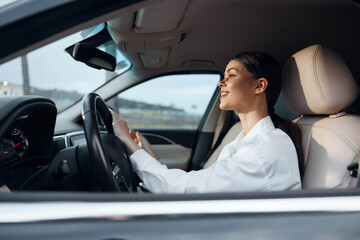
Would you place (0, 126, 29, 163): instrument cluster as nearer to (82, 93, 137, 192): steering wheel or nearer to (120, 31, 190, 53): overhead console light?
(82, 93, 137, 192): steering wheel

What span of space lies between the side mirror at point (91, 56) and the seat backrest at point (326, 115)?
3.52 ft

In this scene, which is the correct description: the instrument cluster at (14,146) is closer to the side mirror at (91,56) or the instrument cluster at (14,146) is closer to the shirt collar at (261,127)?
the side mirror at (91,56)

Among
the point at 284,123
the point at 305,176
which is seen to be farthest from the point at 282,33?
Answer: the point at 305,176

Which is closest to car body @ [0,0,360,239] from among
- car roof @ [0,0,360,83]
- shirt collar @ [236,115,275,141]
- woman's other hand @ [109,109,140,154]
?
car roof @ [0,0,360,83]

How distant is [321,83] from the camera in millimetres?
1467

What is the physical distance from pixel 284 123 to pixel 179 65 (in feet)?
4.53

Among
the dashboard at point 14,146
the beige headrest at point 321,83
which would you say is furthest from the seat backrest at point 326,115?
the dashboard at point 14,146

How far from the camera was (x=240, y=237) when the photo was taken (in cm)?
76

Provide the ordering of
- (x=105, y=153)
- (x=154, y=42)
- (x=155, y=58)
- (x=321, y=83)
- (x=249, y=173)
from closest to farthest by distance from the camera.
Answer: (x=105, y=153) < (x=249, y=173) < (x=321, y=83) < (x=154, y=42) < (x=155, y=58)

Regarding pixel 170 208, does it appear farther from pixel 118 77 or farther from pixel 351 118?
pixel 118 77

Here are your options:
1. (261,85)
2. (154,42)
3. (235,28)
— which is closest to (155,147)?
(154,42)

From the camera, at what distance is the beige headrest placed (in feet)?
4.80

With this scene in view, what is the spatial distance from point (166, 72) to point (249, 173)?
1.85 m

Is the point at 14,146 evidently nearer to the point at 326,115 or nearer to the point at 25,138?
the point at 25,138
